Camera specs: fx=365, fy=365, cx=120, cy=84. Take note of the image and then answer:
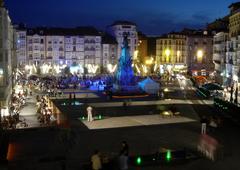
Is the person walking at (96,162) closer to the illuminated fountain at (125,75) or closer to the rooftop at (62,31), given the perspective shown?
the illuminated fountain at (125,75)

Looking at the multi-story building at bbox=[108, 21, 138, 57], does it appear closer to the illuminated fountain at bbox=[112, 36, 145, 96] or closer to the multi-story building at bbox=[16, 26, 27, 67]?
the multi-story building at bbox=[16, 26, 27, 67]

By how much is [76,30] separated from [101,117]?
272 ft

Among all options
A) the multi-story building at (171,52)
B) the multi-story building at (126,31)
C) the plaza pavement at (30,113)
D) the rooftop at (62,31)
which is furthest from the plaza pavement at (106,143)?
the multi-story building at (126,31)

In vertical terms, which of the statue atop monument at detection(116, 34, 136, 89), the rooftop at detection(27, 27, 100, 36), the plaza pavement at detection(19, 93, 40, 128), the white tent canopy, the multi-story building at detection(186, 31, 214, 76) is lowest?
the plaza pavement at detection(19, 93, 40, 128)

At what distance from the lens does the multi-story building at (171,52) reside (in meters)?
116

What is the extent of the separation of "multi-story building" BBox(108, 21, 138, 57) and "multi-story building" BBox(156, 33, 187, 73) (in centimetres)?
804

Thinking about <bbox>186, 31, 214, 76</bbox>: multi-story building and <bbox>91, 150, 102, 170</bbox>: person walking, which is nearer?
<bbox>91, 150, 102, 170</bbox>: person walking

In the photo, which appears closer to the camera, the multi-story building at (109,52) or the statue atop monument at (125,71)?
the statue atop monument at (125,71)

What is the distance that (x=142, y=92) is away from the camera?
5500 centimetres

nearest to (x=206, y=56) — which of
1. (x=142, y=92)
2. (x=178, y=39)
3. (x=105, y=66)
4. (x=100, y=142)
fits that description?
(x=178, y=39)

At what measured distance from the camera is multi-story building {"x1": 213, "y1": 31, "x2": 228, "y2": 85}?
79062mm

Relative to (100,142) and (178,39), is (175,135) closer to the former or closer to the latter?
(100,142)

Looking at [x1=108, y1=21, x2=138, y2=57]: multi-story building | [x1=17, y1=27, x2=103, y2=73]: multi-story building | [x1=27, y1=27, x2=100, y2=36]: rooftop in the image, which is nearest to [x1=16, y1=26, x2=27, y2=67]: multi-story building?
[x1=17, y1=27, x2=103, y2=73]: multi-story building

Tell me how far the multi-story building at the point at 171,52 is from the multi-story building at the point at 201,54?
4.11m
